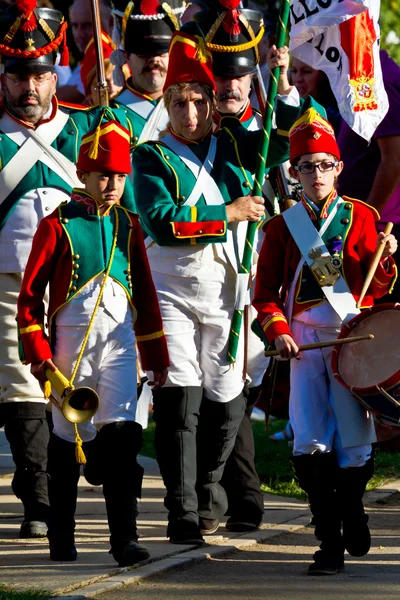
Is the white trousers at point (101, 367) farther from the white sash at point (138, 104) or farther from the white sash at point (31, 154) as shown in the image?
the white sash at point (138, 104)

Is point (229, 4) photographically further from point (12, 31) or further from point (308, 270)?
point (308, 270)

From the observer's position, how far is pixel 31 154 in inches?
269

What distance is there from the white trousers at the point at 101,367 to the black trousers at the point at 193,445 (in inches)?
21.6

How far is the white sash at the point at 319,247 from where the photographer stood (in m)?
6.03

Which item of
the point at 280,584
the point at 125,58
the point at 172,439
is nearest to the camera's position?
the point at 280,584

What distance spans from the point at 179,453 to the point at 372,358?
3.52ft

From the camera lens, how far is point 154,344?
6.19m

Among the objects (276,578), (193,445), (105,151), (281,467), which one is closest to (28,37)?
(105,151)

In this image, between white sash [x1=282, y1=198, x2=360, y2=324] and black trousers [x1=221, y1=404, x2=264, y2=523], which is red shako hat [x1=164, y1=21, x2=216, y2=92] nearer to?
white sash [x1=282, y1=198, x2=360, y2=324]

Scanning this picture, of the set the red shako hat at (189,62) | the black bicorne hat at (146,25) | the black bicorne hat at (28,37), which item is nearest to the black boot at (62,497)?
the red shako hat at (189,62)

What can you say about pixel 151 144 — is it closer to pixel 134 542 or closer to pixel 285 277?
pixel 285 277

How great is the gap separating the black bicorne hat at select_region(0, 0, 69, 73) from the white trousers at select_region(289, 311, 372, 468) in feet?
6.24

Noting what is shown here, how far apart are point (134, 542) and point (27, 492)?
109cm

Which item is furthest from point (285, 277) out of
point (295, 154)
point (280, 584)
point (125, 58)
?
point (125, 58)
